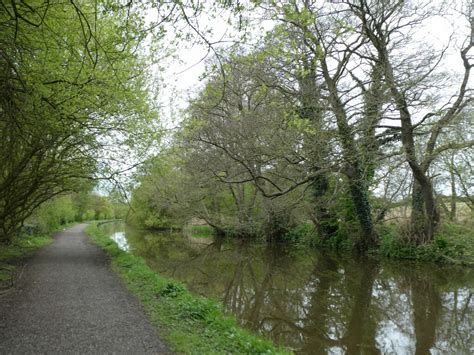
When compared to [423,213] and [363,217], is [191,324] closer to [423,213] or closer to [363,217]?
[363,217]

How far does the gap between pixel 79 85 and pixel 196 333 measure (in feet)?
18.2

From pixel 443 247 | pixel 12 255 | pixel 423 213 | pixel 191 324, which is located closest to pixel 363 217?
pixel 423 213

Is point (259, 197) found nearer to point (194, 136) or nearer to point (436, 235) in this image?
point (194, 136)

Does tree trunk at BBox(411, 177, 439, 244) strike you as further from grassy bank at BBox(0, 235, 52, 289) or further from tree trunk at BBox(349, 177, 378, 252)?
grassy bank at BBox(0, 235, 52, 289)

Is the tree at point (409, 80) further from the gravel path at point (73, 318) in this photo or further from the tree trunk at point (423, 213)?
the gravel path at point (73, 318)

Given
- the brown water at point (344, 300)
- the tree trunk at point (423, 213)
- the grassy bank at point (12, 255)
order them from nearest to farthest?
the brown water at point (344, 300) < the grassy bank at point (12, 255) < the tree trunk at point (423, 213)

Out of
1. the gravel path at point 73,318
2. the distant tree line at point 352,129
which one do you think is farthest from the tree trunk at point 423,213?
the gravel path at point 73,318

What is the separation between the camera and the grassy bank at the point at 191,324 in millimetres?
6293

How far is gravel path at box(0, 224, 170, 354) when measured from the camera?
19.4ft

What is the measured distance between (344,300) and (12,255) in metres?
13.9

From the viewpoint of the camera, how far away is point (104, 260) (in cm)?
1658

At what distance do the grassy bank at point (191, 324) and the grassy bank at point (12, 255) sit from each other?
341 cm

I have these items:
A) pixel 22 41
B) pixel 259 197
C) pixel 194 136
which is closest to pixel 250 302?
pixel 22 41

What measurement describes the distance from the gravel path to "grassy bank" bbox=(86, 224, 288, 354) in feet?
0.90
